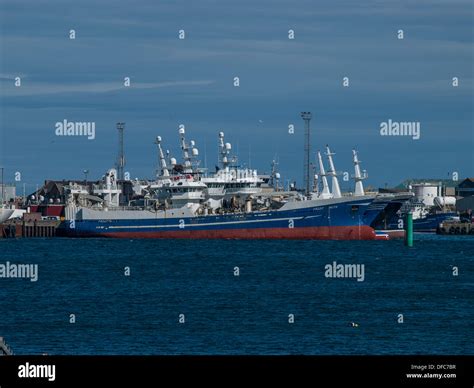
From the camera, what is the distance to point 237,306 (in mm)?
41781

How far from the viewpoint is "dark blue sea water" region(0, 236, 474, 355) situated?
99.8 feet

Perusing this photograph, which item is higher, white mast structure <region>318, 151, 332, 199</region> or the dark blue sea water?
white mast structure <region>318, 151, 332, 199</region>

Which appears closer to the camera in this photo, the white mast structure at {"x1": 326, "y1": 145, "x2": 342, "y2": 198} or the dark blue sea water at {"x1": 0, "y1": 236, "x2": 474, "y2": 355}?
the dark blue sea water at {"x1": 0, "y1": 236, "x2": 474, "y2": 355}

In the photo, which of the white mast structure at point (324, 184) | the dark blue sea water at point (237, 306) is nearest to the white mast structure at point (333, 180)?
the white mast structure at point (324, 184)

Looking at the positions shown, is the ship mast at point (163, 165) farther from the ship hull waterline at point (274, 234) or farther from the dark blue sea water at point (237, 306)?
the dark blue sea water at point (237, 306)

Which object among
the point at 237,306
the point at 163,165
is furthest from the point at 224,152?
the point at 237,306

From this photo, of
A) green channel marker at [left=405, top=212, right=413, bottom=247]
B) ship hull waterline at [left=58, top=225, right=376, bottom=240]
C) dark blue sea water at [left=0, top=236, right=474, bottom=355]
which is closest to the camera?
dark blue sea water at [left=0, top=236, right=474, bottom=355]

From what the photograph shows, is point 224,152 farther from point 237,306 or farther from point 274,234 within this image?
point 237,306

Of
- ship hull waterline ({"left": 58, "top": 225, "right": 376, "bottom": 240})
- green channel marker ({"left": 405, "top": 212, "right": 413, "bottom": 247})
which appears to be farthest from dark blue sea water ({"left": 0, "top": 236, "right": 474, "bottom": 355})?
ship hull waterline ({"left": 58, "top": 225, "right": 376, "bottom": 240})

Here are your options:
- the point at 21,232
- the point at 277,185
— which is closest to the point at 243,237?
the point at 277,185

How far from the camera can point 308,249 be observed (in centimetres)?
9025

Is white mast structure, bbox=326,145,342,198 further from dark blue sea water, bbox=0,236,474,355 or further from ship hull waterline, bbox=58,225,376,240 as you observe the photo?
dark blue sea water, bbox=0,236,474,355
